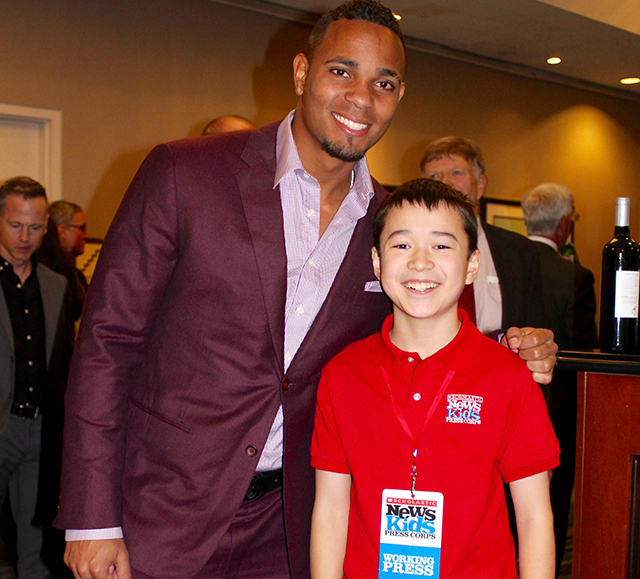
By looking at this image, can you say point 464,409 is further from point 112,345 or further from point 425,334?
point 112,345

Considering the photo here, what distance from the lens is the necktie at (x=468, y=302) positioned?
8.59ft

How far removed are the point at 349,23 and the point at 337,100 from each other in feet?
0.63

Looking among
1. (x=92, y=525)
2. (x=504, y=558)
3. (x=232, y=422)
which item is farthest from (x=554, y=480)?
(x=92, y=525)

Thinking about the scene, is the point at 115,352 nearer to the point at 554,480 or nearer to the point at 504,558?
the point at 504,558

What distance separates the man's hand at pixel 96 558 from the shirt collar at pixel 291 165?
84 cm

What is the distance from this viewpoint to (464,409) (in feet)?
4.58

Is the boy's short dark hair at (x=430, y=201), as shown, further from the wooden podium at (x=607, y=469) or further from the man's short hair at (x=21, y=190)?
the man's short hair at (x=21, y=190)

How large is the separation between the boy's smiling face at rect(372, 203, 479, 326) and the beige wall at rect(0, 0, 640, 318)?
153 inches

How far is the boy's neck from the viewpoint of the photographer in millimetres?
1495

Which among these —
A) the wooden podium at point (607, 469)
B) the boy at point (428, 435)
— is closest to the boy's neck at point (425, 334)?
the boy at point (428, 435)

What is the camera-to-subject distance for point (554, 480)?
2729 mm

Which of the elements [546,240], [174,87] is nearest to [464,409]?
[546,240]

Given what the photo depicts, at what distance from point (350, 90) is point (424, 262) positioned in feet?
1.54

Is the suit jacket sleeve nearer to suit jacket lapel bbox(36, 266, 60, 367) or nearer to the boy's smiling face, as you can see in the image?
the boy's smiling face
